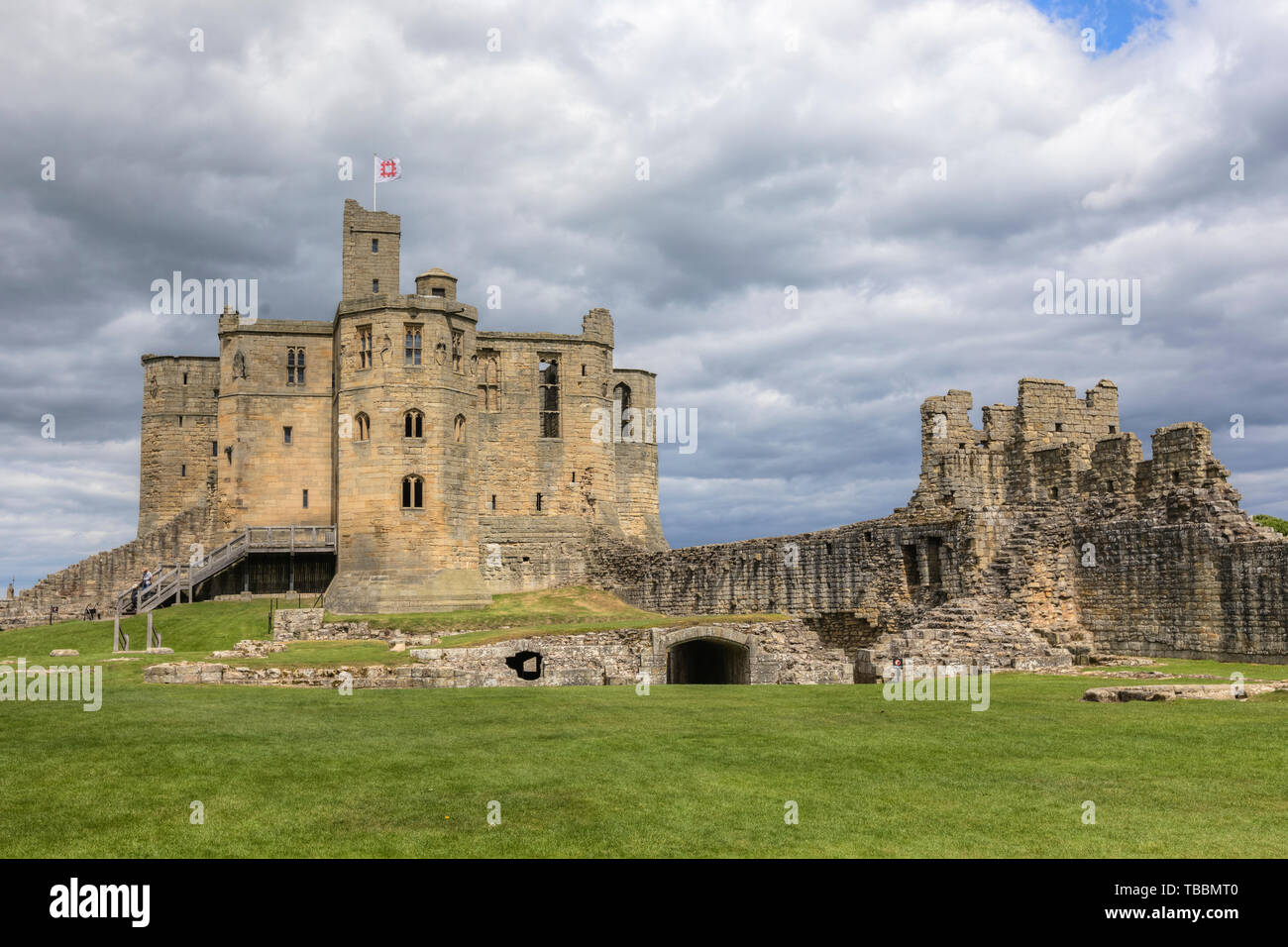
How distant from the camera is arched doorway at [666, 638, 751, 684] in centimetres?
3628

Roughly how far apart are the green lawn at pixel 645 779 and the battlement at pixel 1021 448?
14936mm

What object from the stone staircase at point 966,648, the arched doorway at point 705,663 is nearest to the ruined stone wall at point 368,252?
the arched doorway at point 705,663

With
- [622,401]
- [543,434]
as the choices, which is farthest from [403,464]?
[622,401]

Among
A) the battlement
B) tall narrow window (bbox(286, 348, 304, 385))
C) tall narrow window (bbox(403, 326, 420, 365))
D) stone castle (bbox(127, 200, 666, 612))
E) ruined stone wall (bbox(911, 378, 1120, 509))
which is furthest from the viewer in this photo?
tall narrow window (bbox(286, 348, 304, 385))

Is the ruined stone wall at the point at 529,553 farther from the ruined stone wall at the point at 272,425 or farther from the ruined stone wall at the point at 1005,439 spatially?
the ruined stone wall at the point at 1005,439

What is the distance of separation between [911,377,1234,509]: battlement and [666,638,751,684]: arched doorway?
26.1 feet

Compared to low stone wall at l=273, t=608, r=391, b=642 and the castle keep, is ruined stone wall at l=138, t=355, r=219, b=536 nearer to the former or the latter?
the castle keep

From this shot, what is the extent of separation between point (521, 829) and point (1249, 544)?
23861 mm

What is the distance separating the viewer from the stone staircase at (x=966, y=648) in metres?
28.0

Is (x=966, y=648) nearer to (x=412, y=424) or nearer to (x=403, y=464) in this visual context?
(x=403, y=464)

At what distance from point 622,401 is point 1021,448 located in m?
34.6

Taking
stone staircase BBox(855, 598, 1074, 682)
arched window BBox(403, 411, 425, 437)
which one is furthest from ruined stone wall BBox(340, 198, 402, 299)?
stone staircase BBox(855, 598, 1074, 682)
